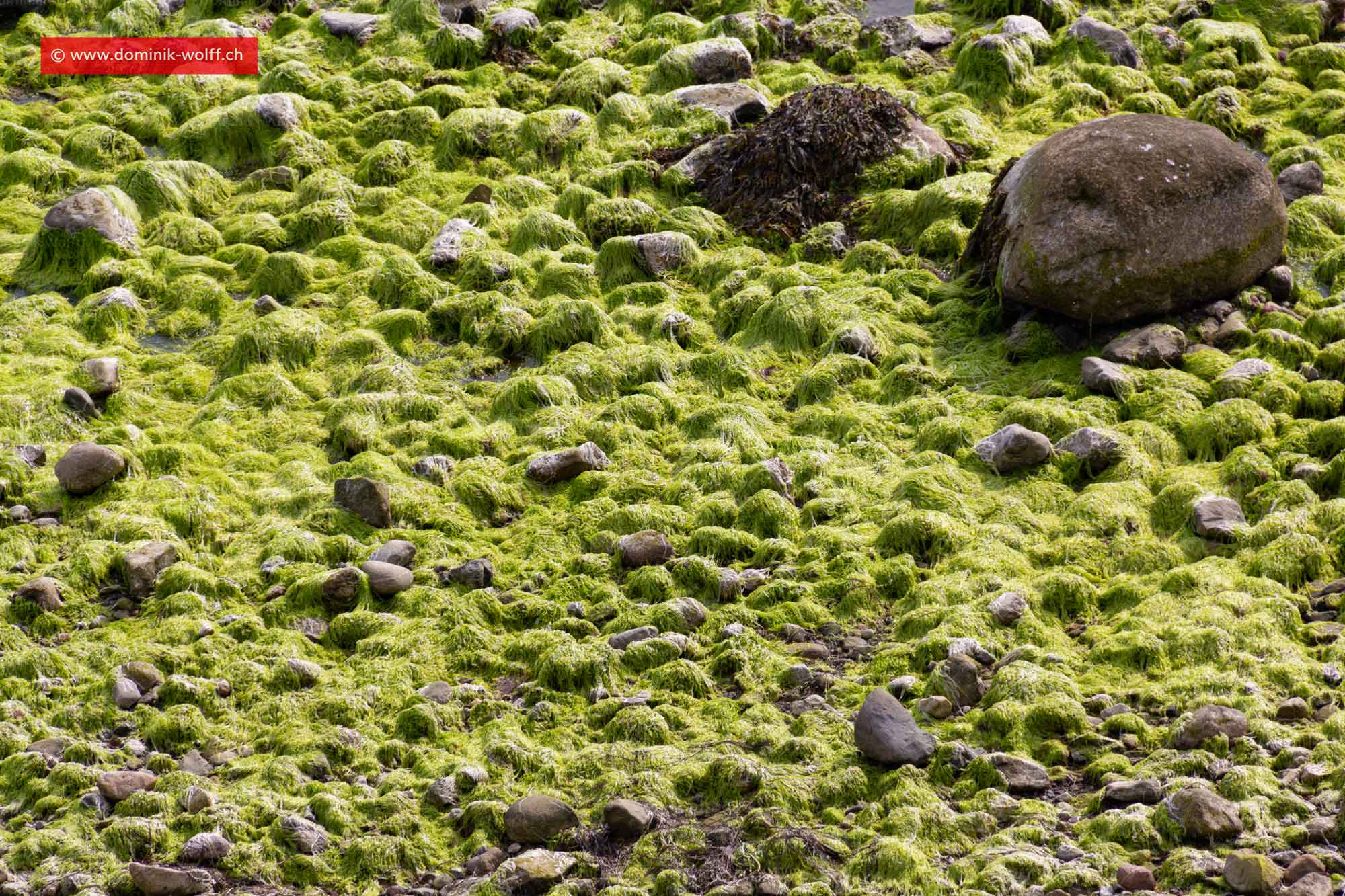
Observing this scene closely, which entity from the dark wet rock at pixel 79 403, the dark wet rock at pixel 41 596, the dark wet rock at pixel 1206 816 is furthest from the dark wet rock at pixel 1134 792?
the dark wet rock at pixel 79 403

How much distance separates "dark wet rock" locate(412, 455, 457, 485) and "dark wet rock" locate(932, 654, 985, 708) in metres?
4.22

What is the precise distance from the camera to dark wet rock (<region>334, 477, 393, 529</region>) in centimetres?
975

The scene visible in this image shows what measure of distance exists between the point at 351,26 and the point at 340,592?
32.5ft

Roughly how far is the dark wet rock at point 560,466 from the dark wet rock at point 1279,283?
578cm

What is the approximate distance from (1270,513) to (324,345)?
7666 millimetres

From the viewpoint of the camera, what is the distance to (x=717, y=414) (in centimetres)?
1073

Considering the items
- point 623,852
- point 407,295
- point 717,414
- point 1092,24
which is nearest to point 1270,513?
point 717,414

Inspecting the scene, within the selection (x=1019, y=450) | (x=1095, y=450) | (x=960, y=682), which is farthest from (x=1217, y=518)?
(x=960, y=682)

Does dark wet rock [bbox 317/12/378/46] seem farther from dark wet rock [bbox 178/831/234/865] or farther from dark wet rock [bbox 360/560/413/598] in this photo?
dark wet rock [bbox 178/831/234/865]

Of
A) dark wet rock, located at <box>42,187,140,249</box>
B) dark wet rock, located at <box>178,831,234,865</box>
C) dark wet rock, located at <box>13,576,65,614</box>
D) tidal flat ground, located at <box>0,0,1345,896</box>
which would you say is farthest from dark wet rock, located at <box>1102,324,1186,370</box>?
Result: dark wet rock, located at <box>42,187,140,249</box>

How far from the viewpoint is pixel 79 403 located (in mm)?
10789

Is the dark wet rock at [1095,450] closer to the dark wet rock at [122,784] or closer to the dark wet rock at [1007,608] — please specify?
the dark wet rock at [1007,608]

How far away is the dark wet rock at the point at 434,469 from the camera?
1023 cm

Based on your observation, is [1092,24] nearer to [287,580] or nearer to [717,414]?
[717,414]
